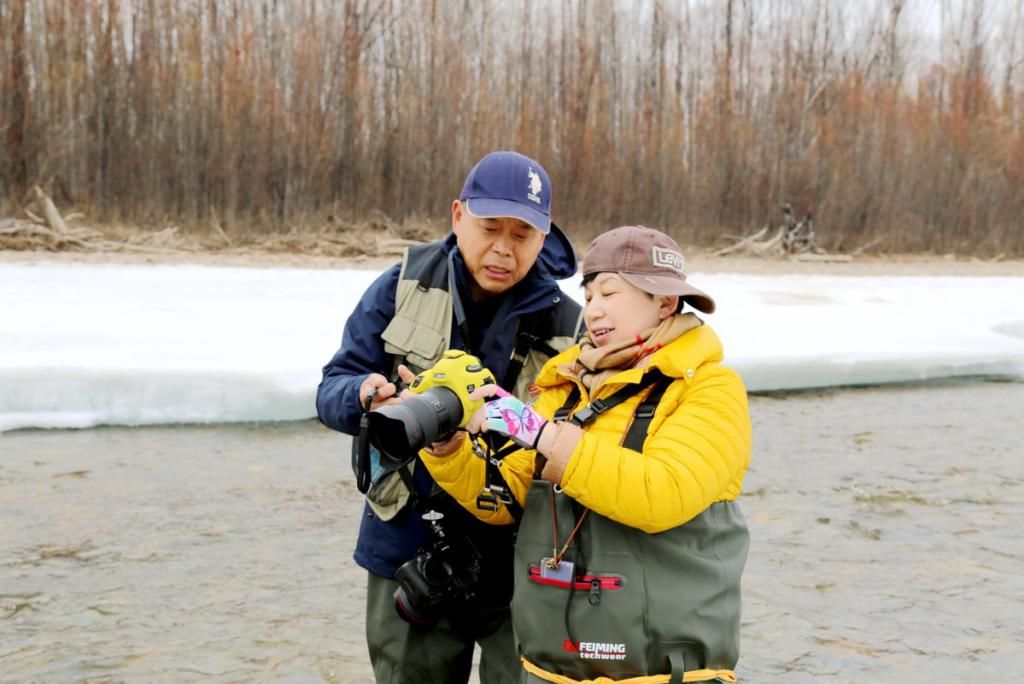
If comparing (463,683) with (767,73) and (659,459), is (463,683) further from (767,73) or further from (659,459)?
(767,73)

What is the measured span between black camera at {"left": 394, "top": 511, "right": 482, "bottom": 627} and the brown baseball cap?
63cm

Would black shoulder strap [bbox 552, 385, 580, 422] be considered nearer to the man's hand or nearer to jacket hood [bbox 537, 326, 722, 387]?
jacket hood [bbox 537, 326, 722, 387]

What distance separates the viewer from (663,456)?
168 cm

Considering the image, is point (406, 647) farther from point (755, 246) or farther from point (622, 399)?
point (755, 246)

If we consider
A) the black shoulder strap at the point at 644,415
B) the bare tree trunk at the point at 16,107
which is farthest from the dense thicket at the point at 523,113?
the black shoulder strap at the point at 644,415

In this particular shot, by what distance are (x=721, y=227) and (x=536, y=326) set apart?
587 inches

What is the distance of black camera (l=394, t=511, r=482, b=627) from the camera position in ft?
6.64

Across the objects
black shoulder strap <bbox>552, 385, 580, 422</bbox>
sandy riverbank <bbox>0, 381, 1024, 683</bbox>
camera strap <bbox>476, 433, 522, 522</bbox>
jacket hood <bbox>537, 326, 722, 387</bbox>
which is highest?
jacket hood <bbox>537, 326, 722, 387</bbox>

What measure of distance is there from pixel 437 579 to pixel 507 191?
757 mm

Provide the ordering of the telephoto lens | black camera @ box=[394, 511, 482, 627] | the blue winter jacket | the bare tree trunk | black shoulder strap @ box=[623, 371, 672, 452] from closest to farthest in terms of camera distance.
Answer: the telephoto lens → black shoulder strap @ box=[623, 371, 672, 452] → black camera @ box=[394, 511, 482, 627] → the blue winter jacket → the bare tree trunk

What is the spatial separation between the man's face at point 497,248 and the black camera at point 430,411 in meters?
0.36

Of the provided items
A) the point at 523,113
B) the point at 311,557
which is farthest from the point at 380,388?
the point at 523,113

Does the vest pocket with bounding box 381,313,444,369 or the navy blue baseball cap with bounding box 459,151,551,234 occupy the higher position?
the navy blue baseball cap with bounding box 459,151,551,234

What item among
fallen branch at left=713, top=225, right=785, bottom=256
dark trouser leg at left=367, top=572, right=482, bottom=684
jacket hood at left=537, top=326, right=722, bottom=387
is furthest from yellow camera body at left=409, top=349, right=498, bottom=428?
fallen branch at left=713, top=225, right=785, bottom=256
